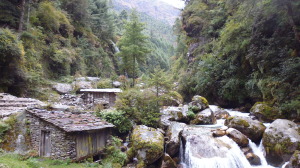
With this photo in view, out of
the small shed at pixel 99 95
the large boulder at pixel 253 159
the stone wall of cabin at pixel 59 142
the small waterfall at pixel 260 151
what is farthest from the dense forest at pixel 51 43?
the large boulder at pixel 253 159

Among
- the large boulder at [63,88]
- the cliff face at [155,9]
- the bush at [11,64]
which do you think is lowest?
the large boulder at [63,88]

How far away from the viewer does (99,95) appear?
807 inches

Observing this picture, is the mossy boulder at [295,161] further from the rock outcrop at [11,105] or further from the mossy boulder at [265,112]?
the rock outcrop at [11,105]

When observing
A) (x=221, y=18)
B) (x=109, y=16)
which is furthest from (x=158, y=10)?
(x=221, y=18)

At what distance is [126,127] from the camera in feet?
44.4

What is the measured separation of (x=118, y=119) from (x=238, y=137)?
757 cm

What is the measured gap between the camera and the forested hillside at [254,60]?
12398mm

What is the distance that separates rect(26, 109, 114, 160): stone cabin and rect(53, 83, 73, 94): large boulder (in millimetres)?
11687

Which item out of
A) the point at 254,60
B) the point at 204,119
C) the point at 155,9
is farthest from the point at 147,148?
the point at 155,9

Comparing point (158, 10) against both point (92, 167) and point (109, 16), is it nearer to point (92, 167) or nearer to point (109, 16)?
point (109, 16)

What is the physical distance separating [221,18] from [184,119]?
16.1m

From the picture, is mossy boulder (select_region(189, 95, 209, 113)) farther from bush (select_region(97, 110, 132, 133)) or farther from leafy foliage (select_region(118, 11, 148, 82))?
leafy foliage (select_region(118, 11, 148, 82))

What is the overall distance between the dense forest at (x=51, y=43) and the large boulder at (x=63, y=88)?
1348 mm

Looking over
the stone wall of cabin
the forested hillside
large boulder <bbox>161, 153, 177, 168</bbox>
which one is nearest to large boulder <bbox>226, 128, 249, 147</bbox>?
the forested hillside
